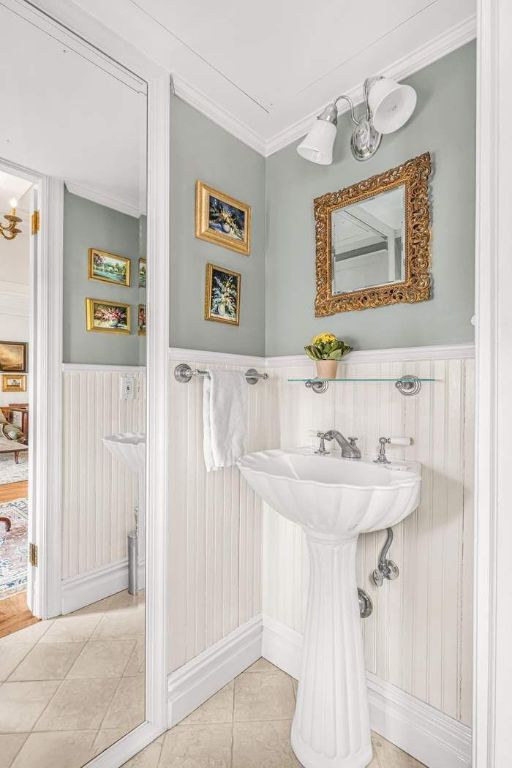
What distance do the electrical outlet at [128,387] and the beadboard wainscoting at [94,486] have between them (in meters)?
0.01

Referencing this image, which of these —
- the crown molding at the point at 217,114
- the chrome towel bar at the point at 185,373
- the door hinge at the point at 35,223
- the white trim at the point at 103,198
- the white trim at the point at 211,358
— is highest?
the crown molding at the point at 217,114

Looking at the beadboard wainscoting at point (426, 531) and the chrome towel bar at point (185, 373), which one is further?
the chrome towel bar at point (185, 373)

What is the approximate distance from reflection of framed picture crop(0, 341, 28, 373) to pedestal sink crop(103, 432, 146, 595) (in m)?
0.37

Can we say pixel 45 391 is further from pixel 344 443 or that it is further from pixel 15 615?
pixel 344 443

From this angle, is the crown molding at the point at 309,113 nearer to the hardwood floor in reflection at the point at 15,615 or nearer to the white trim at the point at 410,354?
the white trim at the point at 410,354

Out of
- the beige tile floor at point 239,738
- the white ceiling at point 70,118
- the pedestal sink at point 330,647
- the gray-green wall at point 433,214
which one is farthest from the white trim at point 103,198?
the beige tile floor at point 239,738

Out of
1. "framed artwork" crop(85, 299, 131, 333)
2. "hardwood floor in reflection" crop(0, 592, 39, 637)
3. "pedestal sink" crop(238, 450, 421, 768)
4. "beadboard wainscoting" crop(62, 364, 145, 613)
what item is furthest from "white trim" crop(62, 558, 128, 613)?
"framed artwork" crop(85, 299, 131, 333)

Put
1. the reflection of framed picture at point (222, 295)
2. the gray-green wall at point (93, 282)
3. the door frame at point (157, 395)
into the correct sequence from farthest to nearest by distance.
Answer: the reflection of framed picture at point (222, 295)
the door frame at point (157, 395)
the gray-green wall at point (93, 282)

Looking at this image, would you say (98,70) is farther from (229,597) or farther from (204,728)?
(204,728)

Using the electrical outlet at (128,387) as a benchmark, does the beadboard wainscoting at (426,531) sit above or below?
below

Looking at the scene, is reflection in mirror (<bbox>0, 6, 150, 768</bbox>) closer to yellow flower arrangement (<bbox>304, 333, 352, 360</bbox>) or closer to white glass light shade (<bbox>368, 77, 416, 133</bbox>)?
yellow flower arrangement (<bbox>304, 333, 352, 360</bbox>)

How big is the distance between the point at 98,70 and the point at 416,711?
2.33m

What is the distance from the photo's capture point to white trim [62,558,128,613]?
1.18m

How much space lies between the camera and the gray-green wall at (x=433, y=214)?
49.1 inches
